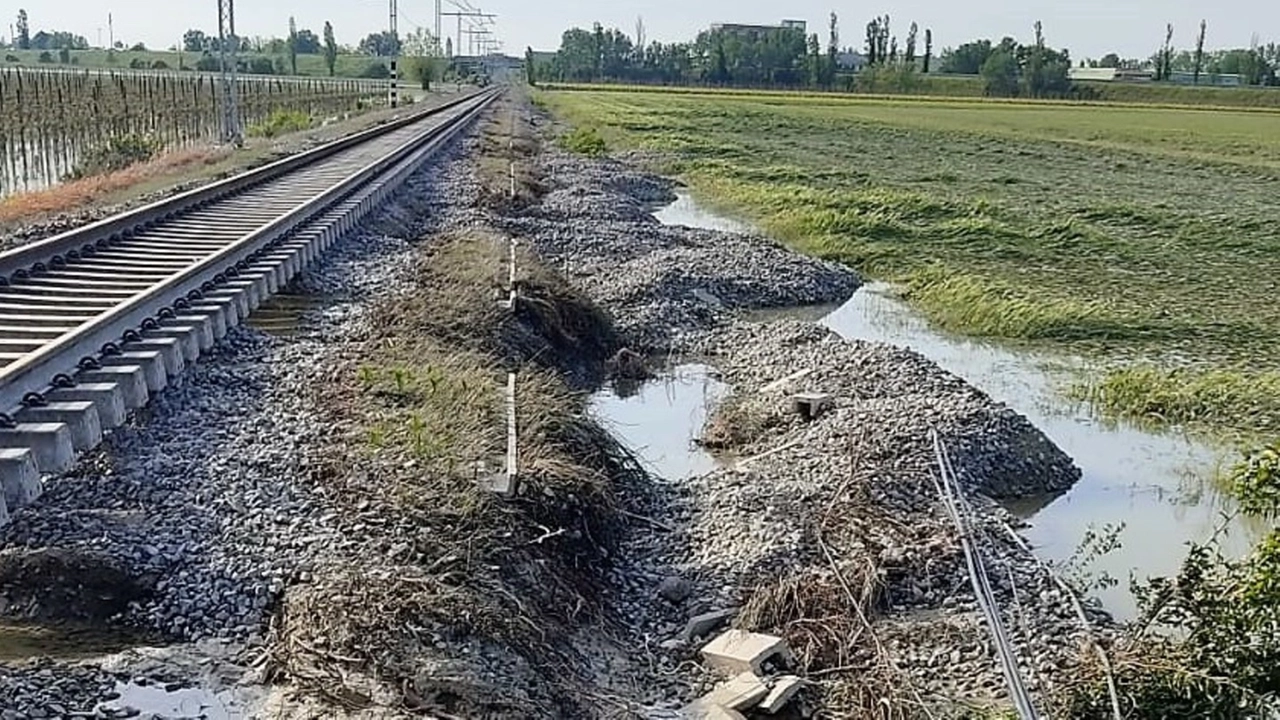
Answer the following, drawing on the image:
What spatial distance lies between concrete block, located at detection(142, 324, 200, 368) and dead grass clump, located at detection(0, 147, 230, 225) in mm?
9471

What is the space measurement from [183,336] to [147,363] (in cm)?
111

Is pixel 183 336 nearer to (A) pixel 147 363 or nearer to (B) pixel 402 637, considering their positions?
(A) pixel 147 363

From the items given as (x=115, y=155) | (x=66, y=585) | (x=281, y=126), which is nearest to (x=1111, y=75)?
(x=281, y=126)

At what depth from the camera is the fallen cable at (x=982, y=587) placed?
216 inches

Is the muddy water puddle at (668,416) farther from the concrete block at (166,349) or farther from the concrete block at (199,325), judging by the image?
the concrete block at (166,349)

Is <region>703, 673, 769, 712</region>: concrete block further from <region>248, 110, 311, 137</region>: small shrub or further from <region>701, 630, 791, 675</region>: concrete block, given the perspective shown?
<region>248, 110, 311, 137</region>: small shrub

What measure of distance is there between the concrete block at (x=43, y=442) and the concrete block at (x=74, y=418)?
0.23 meters

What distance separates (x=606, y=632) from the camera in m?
7.07

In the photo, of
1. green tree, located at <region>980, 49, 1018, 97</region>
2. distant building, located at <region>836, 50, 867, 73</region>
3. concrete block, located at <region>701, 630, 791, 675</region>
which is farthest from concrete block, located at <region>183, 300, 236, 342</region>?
distant building, located at <region>836, 50, 867, 73</region>

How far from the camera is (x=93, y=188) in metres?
22.7

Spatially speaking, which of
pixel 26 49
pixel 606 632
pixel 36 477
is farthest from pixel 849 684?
pixel 26 49

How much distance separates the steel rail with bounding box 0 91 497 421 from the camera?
7.21m

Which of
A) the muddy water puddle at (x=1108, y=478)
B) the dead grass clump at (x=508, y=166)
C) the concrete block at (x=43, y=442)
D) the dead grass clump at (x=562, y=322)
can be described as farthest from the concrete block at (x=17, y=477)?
the dead grass clump at (x=508, y=166)

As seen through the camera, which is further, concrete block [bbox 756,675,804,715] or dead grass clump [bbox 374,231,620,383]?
dead grass clump [bbox 374,231,620,383]
